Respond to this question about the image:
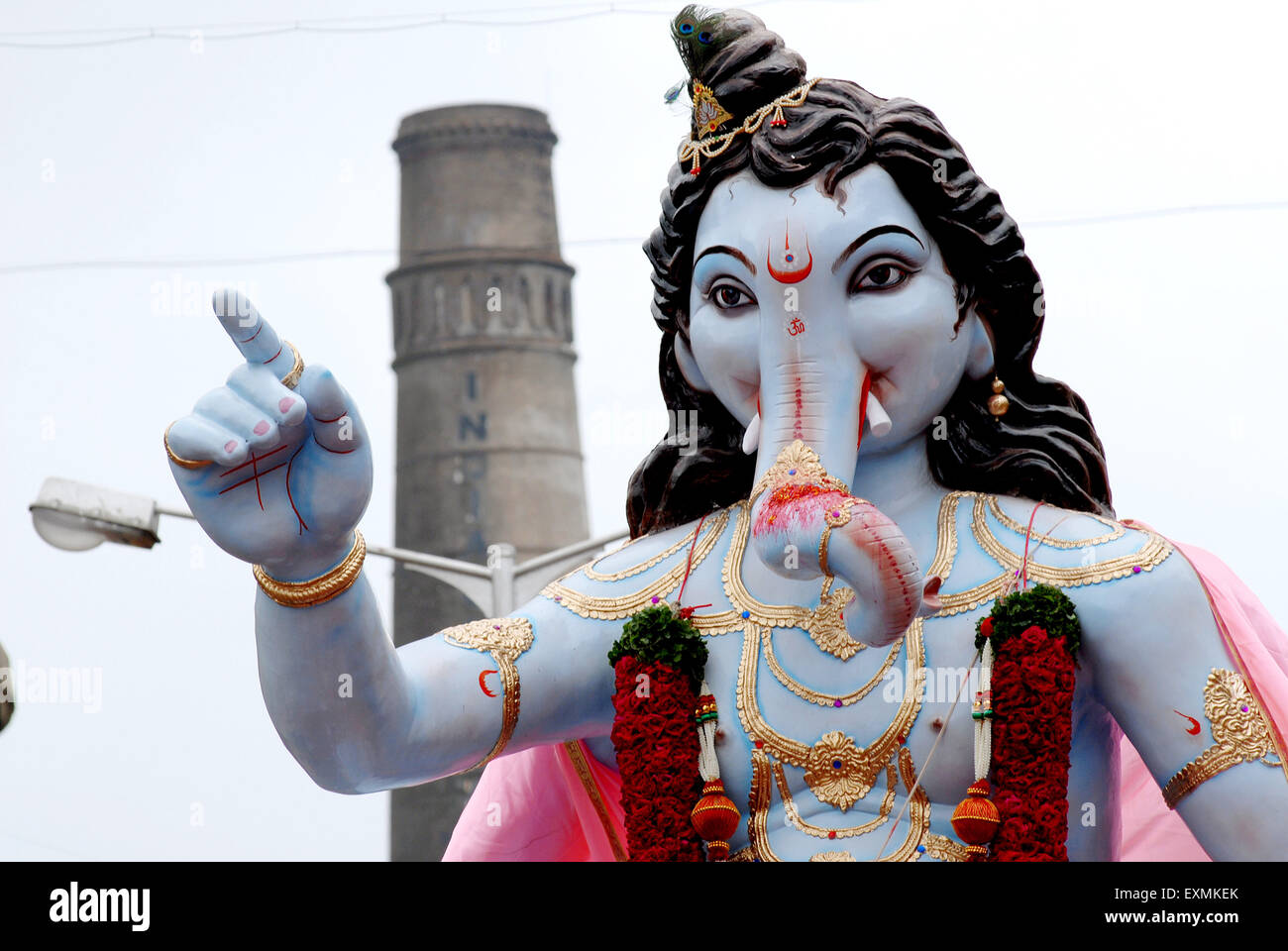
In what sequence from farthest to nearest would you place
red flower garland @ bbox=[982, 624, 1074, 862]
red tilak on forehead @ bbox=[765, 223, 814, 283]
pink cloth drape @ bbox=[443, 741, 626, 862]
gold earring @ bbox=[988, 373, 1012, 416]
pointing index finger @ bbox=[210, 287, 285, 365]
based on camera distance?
pink cloth drape @ bbox=[443, 741, 626, 862] < gold earring @ bbox=[988, 373, 1012, 416] < red tilak on forehead @ bbox=[765, 223, 814, 283] < red flower garland @ bbox=[982, 624, 1074, 862] < pointing index finger @ bbox=[210, 287, 285, 365]

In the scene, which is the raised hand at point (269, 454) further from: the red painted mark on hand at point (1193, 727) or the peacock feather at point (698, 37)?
the red painted mark on hand at point (1193, 727)

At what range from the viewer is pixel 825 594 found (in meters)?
4.73

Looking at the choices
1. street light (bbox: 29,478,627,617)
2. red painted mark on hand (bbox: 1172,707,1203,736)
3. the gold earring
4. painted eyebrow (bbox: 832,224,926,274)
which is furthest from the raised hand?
street light (bbox: 29,478,627,617)

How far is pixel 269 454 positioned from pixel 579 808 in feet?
4.55

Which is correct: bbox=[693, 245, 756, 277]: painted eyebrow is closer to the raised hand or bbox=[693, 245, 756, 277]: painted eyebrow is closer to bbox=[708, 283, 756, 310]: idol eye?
bbox=[708, 283, 756, 310]: idol eye

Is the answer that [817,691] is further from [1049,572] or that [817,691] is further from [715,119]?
[715,119]

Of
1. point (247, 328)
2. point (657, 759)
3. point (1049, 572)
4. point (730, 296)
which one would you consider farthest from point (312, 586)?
point (1049, 572)

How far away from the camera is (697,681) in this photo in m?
4.73

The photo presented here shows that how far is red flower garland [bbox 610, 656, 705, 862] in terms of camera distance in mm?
4586

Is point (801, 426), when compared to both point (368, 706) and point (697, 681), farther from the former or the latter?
point (368, 706)

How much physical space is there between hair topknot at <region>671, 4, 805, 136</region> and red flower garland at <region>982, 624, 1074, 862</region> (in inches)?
52.2

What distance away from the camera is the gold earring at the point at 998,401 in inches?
193
